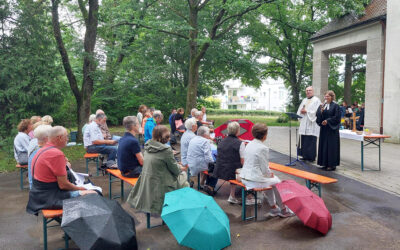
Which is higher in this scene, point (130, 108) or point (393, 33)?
point (393, 33)

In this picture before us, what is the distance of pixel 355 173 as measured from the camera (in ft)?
26.2

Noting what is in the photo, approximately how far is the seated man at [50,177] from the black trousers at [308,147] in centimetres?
688

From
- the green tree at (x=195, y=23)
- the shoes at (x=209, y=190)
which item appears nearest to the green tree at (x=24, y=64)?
the green tree at (x=195, y=23)

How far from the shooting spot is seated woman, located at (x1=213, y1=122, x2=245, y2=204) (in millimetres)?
5434

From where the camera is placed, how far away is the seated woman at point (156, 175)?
15.0ft

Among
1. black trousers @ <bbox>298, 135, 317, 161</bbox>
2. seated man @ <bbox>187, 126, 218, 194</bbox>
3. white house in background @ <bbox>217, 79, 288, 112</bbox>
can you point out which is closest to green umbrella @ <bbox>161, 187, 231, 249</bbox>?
seated man @ <bbox>187, 126, 218, 194</bbox>

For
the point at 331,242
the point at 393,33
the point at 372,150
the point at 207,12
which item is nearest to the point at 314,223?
the point at 331,242

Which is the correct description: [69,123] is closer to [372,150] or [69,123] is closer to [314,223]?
[372,150]

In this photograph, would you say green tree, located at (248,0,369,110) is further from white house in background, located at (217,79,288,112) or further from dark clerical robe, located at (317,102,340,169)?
white house in background, located at (217,79,288,112)

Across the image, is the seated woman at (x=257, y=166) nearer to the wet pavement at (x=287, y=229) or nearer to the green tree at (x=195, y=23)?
the wet pavement at (x=287, y=229)

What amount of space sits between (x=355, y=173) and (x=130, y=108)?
64.1 feet

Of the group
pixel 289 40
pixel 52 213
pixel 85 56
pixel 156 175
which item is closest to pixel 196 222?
pixel 156 175

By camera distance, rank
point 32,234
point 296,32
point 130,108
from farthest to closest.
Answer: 1. point 296,32
2. point 130,108
3. point 32,234

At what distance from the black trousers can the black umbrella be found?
21.9 feet
